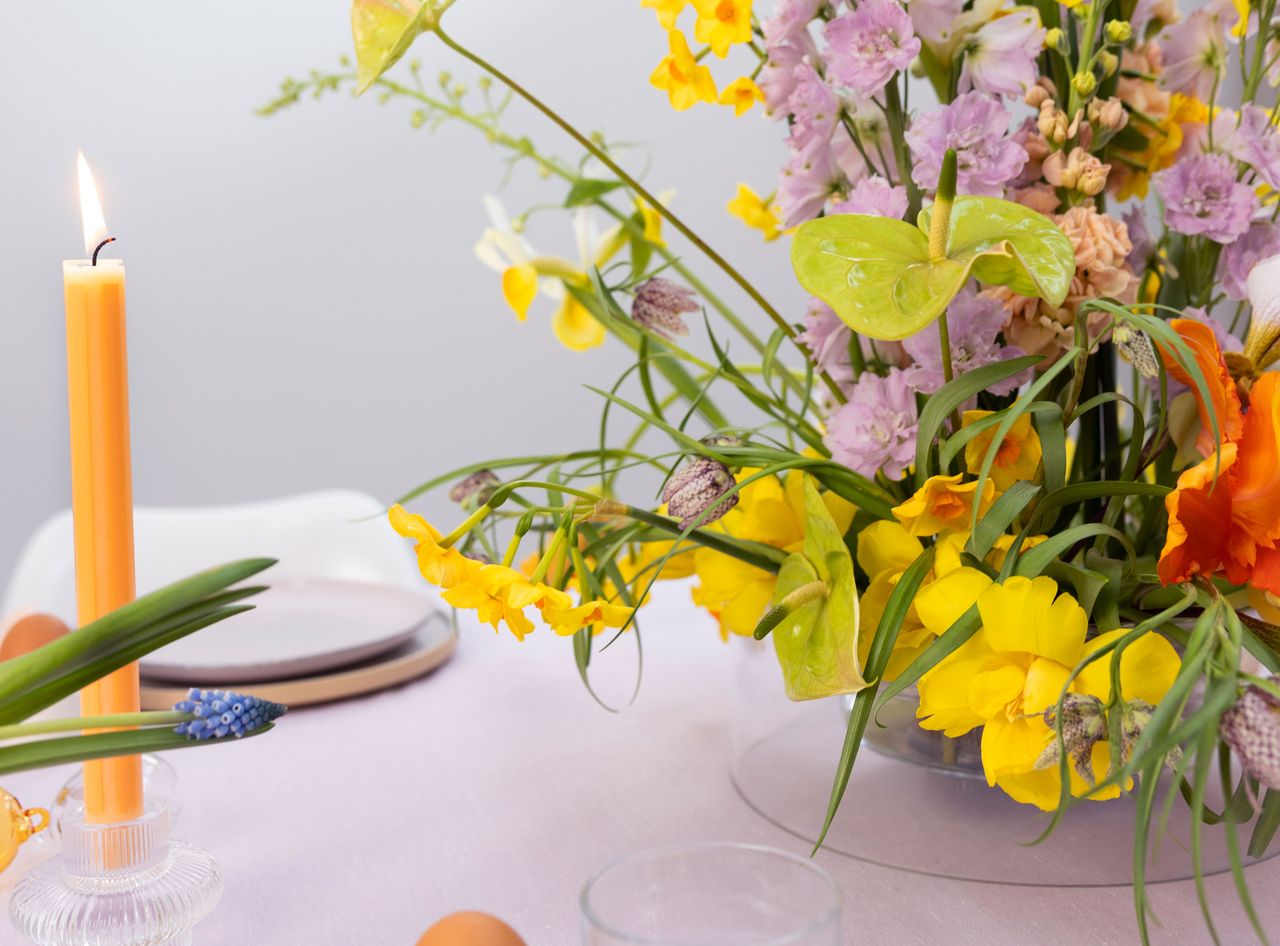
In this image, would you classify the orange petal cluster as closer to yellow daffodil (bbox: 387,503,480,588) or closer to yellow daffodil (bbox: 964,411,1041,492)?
yellow daffodil (bbox: 964,411,1041,492)

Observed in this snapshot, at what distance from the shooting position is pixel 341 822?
0.51m

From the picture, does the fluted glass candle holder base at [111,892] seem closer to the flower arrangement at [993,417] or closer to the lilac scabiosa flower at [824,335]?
the flower arrangement at [993,417]

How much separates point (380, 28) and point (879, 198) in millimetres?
201

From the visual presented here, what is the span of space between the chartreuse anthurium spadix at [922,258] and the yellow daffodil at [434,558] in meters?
0.14

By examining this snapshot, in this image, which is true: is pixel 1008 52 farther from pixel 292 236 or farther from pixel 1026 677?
pixel 292 236

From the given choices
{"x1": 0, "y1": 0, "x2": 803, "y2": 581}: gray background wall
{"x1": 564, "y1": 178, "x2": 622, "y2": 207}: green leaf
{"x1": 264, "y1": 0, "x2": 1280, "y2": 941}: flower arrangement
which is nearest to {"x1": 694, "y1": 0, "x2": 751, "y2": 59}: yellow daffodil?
{"x1": 264, "y1": 0, "x2": 1280, "y2": 941}: flower arrangement

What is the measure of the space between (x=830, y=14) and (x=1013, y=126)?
0.27 ft

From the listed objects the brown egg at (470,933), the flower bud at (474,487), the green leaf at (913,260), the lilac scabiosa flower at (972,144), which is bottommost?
the brown egg at (470,933)

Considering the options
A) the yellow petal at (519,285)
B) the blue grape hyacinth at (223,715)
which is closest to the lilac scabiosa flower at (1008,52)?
the yellow petal at (519,285)

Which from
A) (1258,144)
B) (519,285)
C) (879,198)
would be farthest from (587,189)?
(1258,144)

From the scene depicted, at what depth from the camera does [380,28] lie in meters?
0.46

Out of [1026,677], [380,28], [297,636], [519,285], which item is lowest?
[297,636]

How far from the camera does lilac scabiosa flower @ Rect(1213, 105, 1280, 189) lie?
1.45 ft

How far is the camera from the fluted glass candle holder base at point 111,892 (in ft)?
1.25
